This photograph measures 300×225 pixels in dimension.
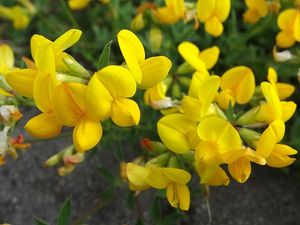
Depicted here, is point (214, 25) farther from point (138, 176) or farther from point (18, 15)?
point (18, 15)

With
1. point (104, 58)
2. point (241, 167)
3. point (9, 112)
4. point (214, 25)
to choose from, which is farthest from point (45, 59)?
point (214, 25)

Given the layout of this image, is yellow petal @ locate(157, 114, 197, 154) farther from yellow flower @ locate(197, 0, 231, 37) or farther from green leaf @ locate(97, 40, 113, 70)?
yellow flower @ locate(197, 0, 231, 37)

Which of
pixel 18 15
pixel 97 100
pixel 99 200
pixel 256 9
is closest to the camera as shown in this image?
pixel 97 100

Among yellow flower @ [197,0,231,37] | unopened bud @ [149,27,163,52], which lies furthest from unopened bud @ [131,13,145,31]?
yellow flower @ [197,0,231,37]

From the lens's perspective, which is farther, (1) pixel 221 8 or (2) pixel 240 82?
(1) pixel 221 8

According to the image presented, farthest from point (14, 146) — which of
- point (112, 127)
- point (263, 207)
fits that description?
point (263, 207)

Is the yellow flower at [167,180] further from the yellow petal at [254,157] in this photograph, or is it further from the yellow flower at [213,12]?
the yellow flower at [213,12]

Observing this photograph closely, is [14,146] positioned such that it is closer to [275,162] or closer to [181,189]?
[181,189]
